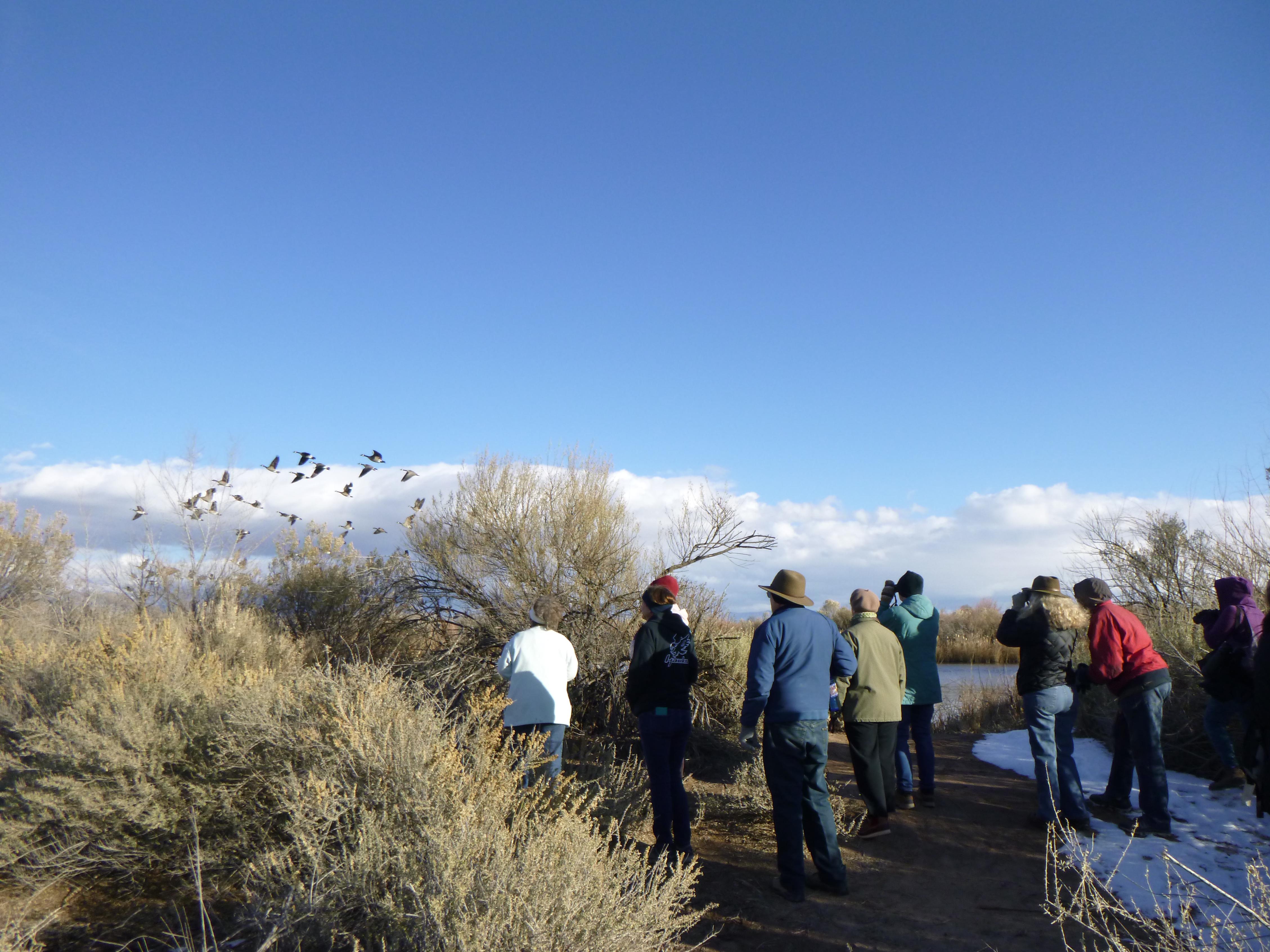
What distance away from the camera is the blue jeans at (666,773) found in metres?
4.72

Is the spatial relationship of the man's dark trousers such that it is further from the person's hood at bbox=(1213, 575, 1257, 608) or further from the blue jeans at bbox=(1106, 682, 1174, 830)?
the person's hood at bbox=(1213, 575, 1257, 608)

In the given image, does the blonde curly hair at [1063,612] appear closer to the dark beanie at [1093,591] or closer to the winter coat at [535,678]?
the dark beanie at [1093,591]

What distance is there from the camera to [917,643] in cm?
607

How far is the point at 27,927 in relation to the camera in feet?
13.3

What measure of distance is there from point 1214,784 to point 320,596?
9.99 metres

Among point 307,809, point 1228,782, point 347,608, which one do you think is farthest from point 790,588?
point 347,608

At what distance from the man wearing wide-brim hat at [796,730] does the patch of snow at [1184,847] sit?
4.68 feet

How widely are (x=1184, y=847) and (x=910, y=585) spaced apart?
2406 mm

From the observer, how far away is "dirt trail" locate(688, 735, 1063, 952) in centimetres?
409

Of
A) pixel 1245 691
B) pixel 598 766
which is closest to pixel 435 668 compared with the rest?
pixel 598 766

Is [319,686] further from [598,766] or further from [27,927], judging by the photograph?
[598,766]

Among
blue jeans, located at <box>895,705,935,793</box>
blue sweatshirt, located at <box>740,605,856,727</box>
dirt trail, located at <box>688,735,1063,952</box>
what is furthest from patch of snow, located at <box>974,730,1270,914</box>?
blue sweatshirt, located at <box>740,605,856,727</box>

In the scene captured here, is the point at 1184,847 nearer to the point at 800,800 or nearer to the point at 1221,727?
the point at 1221,727

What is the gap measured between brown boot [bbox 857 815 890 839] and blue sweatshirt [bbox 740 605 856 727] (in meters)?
1.40
